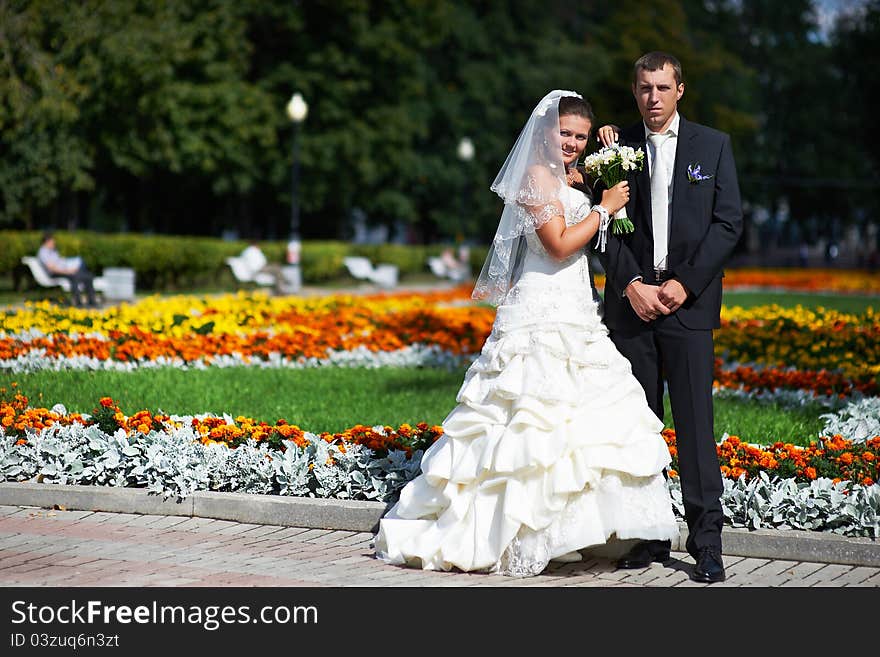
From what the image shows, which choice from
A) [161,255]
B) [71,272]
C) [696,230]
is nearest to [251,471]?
[696,230]

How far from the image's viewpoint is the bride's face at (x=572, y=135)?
548cm

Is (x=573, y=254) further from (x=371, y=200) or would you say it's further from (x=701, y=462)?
(x=371, y=200)

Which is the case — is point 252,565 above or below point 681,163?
below

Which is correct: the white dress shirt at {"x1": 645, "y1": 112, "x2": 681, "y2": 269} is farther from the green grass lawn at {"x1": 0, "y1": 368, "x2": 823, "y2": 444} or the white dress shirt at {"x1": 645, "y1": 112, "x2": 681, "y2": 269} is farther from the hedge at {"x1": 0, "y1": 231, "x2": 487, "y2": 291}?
the hedge at {"x1": 0, "y1": 231, "x2": 487, "y2": 291}

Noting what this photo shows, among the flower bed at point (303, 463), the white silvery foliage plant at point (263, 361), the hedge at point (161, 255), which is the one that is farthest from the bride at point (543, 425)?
the hedge at point (161, 255)

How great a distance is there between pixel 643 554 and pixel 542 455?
2.30 feet

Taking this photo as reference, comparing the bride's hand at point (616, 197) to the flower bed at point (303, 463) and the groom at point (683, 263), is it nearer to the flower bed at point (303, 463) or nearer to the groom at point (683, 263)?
the groom at point (683, 263)

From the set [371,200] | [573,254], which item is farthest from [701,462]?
[371,200]

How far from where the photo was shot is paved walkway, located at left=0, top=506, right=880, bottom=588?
507 centimetres

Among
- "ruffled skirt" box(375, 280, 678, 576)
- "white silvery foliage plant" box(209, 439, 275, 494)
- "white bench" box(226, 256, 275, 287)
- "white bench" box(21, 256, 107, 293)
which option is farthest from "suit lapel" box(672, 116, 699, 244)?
"white bench" box(226, 256, 275, 287)

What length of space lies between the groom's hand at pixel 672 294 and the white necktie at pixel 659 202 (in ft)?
0.59

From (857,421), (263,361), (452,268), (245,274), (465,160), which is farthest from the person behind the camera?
(465,160)

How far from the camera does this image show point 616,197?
531 cm

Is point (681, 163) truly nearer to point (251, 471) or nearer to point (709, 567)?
point (709, 567)
